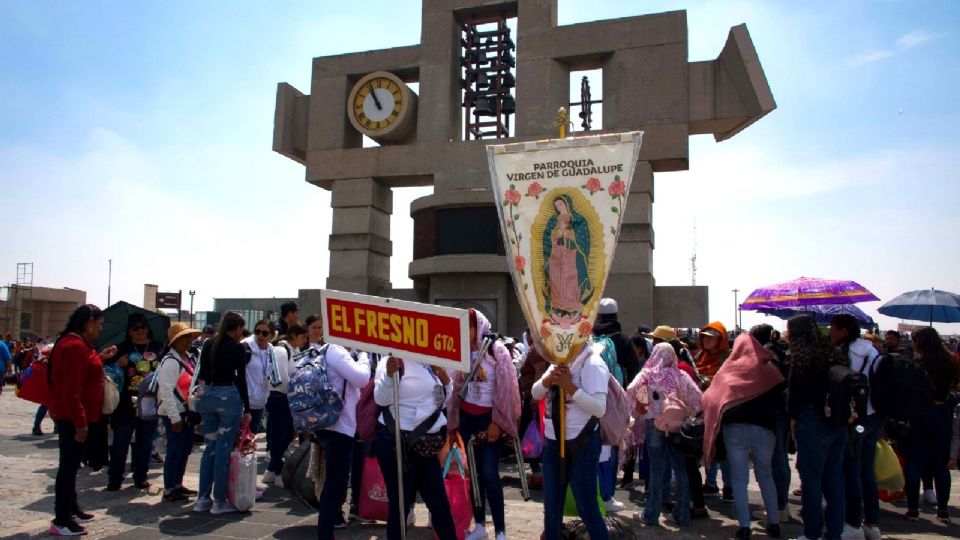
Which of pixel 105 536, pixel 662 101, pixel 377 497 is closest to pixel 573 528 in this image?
pixel 377 497

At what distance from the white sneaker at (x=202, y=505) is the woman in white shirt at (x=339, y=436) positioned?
1.47 m

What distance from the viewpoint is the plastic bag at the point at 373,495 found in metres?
5.62

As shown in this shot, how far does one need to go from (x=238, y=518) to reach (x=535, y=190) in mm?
4053

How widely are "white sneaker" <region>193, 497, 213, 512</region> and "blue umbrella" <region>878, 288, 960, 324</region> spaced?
8748 mm

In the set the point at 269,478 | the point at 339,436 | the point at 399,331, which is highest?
the point at 399,331

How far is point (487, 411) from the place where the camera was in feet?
16.6

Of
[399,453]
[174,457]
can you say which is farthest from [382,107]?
[399,453]

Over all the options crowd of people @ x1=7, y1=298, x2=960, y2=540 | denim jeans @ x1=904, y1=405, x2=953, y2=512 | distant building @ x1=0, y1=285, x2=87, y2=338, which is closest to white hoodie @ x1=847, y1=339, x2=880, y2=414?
crowd of people @ x1=7, y1=298, x2=960, y2=540

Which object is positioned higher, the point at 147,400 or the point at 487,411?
the point at 487,411

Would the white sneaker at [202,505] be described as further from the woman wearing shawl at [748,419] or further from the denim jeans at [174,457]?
the woman wearing shawl at [748,419]

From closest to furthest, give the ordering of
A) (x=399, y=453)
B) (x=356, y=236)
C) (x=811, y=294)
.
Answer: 1. (x=399, y=453)
2. (x=811, y=294)
3. (x=356, y=236)

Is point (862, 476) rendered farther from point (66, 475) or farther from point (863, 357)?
point (66, 475)

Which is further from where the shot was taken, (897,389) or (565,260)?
(897,389)

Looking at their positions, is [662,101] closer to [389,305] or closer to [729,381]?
[729,381]
